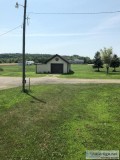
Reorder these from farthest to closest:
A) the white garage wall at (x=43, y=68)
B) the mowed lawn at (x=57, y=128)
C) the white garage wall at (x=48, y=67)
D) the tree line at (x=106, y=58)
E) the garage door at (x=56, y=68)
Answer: the tree line at (x=106, y=58)
the white garage wall at (x=43, y=68)
the garage door at (x=56, y=68)
the white garage wall at (x=48, y=67)
the mowed lawn at (x=57, y=128)

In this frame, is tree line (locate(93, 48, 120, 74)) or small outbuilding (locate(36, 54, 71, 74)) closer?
small outbuilding (locate(36, 54, 71, 74))

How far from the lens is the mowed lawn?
8.88m

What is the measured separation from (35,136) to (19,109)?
5012mm

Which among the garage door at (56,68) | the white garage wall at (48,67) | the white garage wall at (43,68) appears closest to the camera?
Result: the white garage wall at (48,67)

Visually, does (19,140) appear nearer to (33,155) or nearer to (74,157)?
(33,155)

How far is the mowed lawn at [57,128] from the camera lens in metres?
8.88

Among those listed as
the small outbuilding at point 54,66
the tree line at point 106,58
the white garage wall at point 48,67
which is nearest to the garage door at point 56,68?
the small outbuilding at point 54,66

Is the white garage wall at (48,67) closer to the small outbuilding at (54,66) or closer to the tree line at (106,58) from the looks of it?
the small outbuilding at (54,66)

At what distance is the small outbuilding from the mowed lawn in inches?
1276

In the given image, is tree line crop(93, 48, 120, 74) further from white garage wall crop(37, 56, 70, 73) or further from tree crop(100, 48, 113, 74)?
white garage wall crop(37, 56, 70, 73)

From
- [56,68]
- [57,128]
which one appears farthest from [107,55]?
[57,128]

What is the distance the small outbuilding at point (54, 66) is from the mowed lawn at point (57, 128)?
3242 cm

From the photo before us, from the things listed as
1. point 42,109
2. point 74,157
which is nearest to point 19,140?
point 74,157

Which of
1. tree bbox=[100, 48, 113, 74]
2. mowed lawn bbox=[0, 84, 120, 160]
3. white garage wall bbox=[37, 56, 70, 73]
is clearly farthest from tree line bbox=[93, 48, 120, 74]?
mowed lawn bbox=[0, 84, 120, 160]
